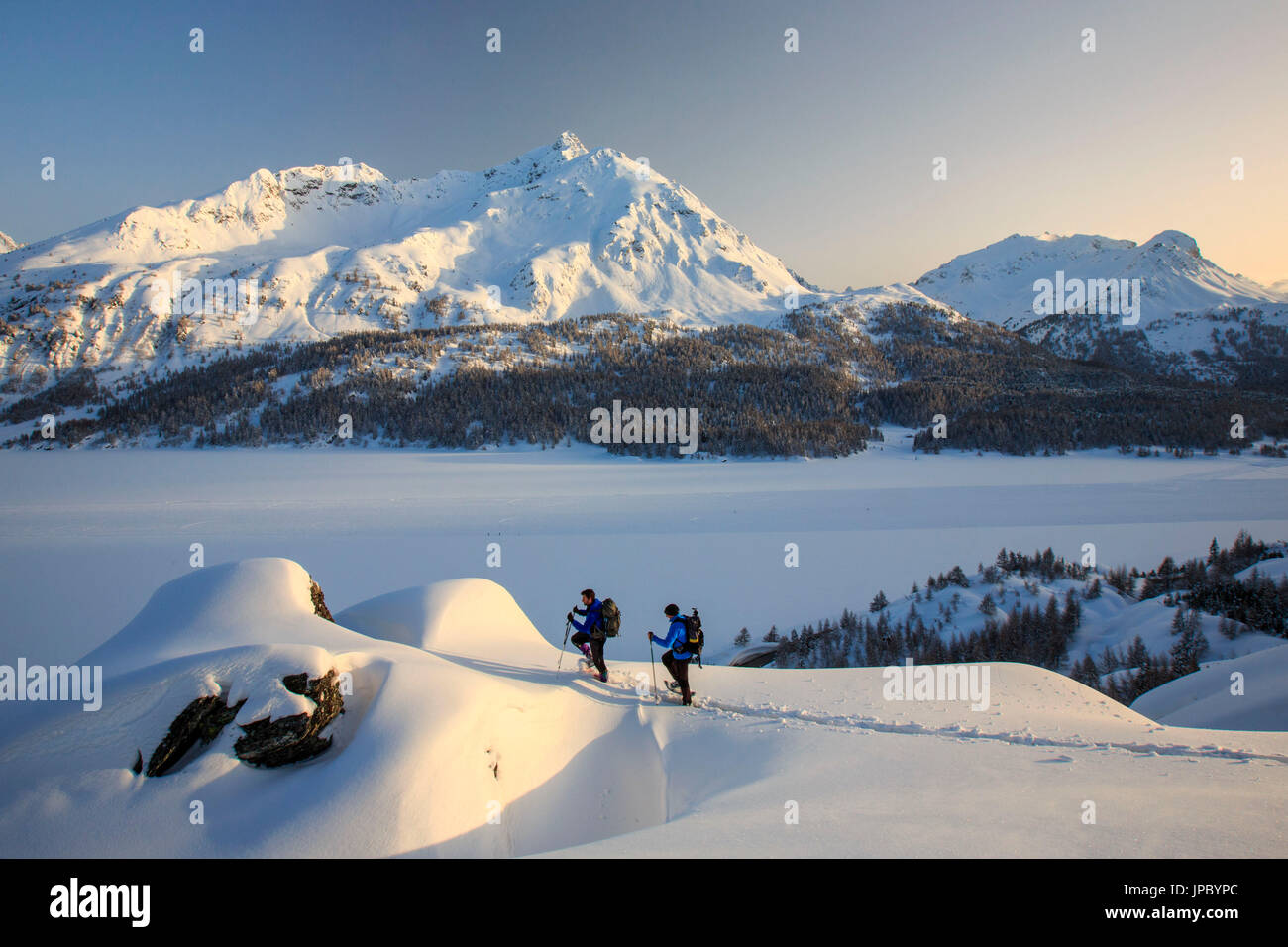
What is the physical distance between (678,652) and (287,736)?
478 centimetres

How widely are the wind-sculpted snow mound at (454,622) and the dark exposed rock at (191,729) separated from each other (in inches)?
154

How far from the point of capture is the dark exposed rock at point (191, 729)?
16.1 feet

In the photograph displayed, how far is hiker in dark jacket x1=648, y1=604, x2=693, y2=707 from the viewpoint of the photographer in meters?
7.94

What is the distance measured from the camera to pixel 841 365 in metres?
123

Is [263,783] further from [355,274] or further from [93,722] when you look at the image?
[355,274]

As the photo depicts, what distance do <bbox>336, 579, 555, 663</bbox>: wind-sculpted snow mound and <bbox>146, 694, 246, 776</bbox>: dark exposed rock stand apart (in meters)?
3.92

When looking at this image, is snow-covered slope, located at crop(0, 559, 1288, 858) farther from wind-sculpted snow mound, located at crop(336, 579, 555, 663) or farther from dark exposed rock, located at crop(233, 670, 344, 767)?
wind-sculpted snow mound, located at crop(336, 579, 555, 663)

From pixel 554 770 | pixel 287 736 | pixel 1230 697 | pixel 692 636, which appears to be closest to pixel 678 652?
pixel 692 636

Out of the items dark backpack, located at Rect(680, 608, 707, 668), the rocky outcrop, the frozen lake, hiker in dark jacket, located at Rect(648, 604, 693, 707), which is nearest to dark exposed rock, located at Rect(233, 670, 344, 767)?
the rocky outcrop

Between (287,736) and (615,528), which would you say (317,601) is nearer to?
(287,736)

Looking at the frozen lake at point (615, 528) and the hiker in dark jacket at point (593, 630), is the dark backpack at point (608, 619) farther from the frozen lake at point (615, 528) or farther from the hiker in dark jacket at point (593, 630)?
the frozen lake at point (615, 528)

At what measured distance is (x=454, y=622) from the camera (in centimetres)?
1009
